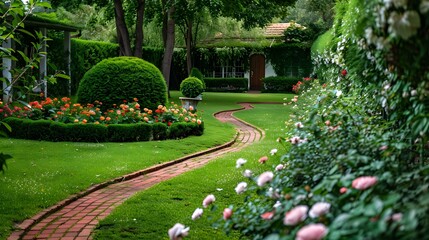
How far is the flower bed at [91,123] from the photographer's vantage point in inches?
384

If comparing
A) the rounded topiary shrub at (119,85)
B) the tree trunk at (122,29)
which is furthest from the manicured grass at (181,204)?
the tree trunk at (122,29)

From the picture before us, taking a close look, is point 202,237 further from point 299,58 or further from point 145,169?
point 299,58

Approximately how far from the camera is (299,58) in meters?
33.2

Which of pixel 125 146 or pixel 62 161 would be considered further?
pixel 125 146

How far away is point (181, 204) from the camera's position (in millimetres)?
5637

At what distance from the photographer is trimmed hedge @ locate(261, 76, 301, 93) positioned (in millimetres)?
31609

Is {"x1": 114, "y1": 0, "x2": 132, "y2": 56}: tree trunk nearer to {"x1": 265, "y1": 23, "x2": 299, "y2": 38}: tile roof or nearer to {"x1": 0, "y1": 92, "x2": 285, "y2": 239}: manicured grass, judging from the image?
{"x1": 0, "y1": 92, "x2": 285, "y2": 239}: manicured grass

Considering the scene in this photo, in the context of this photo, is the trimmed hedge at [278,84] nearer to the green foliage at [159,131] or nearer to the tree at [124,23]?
the tree at [124,23]

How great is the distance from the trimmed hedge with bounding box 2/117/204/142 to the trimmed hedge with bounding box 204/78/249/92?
73.6ft

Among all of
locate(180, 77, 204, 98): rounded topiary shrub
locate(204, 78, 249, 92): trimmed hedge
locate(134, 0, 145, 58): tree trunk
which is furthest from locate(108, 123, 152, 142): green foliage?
locate(204, 78, 249, 92): trimmed hedge

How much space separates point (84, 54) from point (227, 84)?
41.9 feet

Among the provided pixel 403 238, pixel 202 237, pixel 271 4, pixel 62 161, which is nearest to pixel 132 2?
pixel 271 4

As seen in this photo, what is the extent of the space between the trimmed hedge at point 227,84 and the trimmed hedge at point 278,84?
1387 millimetres

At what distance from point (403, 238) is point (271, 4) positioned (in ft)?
75.7
